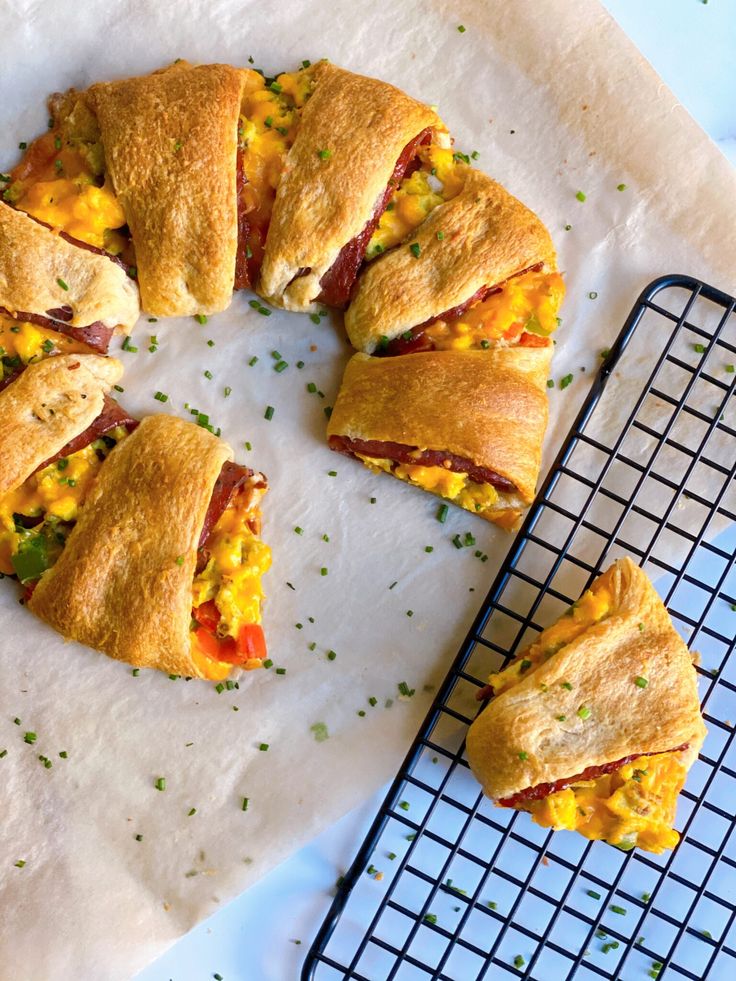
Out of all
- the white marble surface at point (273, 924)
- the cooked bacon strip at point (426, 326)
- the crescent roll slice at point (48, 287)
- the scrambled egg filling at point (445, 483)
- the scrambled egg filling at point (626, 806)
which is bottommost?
the white marble surface at point (273, 924)

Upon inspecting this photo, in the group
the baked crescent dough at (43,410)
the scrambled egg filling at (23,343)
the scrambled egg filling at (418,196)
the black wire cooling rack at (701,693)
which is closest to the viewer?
the baked crescent dough at (43,410)

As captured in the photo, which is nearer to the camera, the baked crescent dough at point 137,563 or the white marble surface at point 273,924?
the baked crescent dough at point 137,563

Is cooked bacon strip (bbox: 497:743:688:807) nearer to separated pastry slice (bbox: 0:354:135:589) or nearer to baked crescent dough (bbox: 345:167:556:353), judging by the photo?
baked crescent dough (bbox: 345:167:556:353)

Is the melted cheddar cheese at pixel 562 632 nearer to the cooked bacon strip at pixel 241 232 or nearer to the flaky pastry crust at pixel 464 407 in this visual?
the flaky pastry crust at pixel 464 407

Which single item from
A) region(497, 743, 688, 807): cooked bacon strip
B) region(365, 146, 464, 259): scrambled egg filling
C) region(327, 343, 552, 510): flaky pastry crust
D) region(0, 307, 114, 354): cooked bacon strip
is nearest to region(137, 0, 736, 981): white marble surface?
region(497, 743, 688, 807): cooked bacon strip

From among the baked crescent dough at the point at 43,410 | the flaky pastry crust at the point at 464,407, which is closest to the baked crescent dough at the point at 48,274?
the baked crescent dough at the point at 43,410

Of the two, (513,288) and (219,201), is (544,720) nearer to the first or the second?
(513,288)

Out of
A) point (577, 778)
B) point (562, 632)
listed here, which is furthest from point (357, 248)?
point (577, 778)

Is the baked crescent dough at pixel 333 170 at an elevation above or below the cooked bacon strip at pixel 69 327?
above
